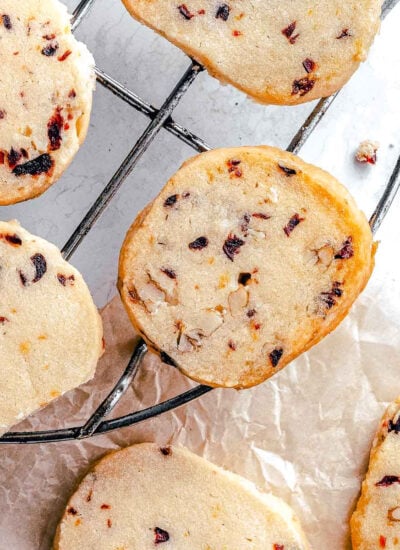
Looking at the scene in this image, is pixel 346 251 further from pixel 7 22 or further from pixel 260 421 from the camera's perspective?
pixel 7 22

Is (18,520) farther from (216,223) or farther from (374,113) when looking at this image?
(374,113)

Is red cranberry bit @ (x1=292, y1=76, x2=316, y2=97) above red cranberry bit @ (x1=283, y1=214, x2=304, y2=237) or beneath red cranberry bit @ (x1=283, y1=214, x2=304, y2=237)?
above

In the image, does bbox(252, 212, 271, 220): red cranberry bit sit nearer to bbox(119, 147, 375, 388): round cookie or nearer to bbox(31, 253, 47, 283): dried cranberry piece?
bbox(119, 147, 375, 388): round cookie

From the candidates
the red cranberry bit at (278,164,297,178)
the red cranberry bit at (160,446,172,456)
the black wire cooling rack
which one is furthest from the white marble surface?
the red cranberry bit at (160,446,172,456)

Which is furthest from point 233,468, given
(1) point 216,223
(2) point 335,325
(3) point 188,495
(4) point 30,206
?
(4) point 30,206

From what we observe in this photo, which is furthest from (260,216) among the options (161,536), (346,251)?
(161,536)
